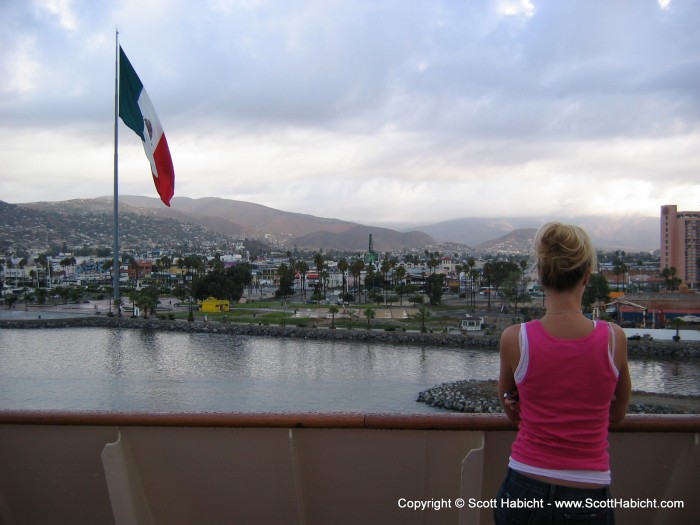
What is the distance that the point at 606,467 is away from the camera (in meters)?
0.94

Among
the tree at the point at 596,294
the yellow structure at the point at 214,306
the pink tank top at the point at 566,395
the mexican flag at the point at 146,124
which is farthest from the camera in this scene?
the yellow structure at the point at 214,306

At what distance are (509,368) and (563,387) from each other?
8cm

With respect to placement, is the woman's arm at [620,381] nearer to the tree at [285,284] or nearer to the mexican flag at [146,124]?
the mexican flag at [146,124]

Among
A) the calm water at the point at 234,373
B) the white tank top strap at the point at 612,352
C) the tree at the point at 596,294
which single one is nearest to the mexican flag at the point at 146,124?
the white tank top strap at the point at 612,352

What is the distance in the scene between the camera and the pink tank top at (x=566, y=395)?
0.90 m

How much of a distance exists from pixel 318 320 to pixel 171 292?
55.4ft

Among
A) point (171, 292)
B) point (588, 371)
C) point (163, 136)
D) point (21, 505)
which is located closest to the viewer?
point (588, 371)

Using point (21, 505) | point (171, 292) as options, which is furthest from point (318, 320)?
point (21, 505)

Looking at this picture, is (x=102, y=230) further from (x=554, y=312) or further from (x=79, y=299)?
(x=554, y=312)

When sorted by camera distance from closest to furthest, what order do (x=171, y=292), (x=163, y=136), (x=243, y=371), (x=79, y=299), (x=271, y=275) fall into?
(x=163, y=136)
(x=243, y=371)
(x=79, y=299)
(x=171, y=292)
(x=271, y=275)

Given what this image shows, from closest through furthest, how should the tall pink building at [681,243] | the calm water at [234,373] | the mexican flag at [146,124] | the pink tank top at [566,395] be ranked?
the pink tank top at [566,395]
the mexican flag at [146,124]
the calm water at [234,373]
the tall pink building at [681,243]

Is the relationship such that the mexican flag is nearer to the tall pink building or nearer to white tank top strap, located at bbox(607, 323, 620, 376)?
white tank top strap, located at bbox(607, 323, 620, 376)

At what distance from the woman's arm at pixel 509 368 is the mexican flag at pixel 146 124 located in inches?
180

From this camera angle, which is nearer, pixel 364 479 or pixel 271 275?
pixel 364 479
